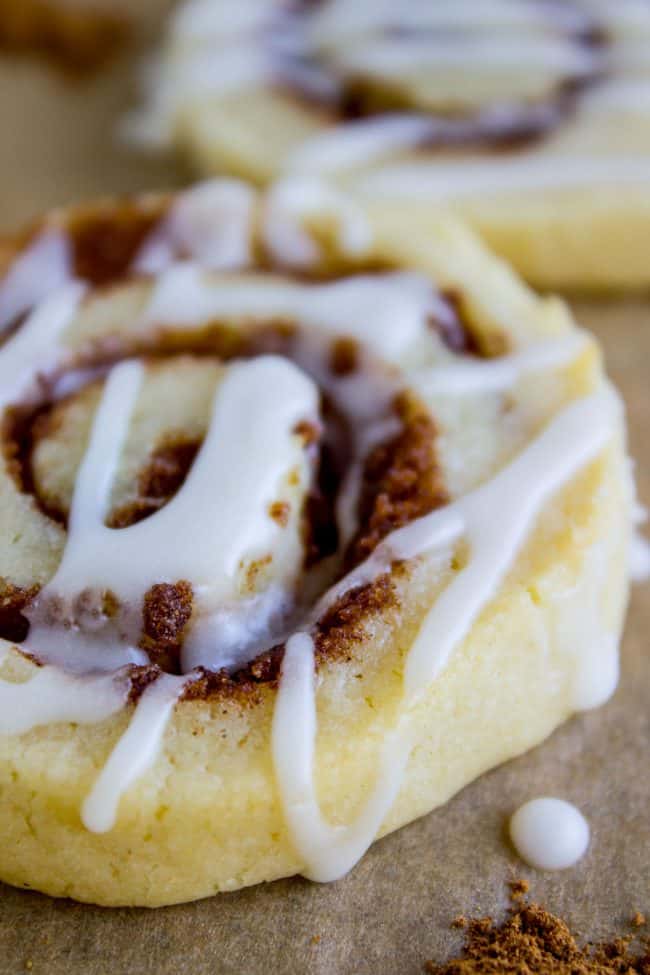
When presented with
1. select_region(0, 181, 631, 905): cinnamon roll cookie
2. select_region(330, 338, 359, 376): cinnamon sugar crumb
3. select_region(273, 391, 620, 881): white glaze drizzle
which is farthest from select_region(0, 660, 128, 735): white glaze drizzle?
select_region(330, 338, 359, 376): cinnamon sugar crumb

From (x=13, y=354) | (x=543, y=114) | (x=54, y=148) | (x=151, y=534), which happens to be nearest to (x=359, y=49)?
(x=543, y=114)

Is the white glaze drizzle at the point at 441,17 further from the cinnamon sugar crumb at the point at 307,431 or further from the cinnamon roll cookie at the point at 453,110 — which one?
the cinnamon sugar crumb at the point at 307,431

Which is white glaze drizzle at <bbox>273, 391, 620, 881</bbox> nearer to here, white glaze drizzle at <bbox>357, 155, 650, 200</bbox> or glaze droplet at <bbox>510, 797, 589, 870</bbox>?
glaze droplet at <bbox>510, 797, 589, 870</bbox>

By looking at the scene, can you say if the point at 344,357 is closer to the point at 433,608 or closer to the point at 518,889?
the point at 433,608

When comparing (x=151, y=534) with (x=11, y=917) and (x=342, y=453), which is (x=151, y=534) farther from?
(x=11, y=917)

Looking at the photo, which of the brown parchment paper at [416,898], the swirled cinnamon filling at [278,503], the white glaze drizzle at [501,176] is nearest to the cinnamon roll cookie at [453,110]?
the white glaze drizzle at [501,176]

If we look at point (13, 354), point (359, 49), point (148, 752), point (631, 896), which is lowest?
point (631, 896)
